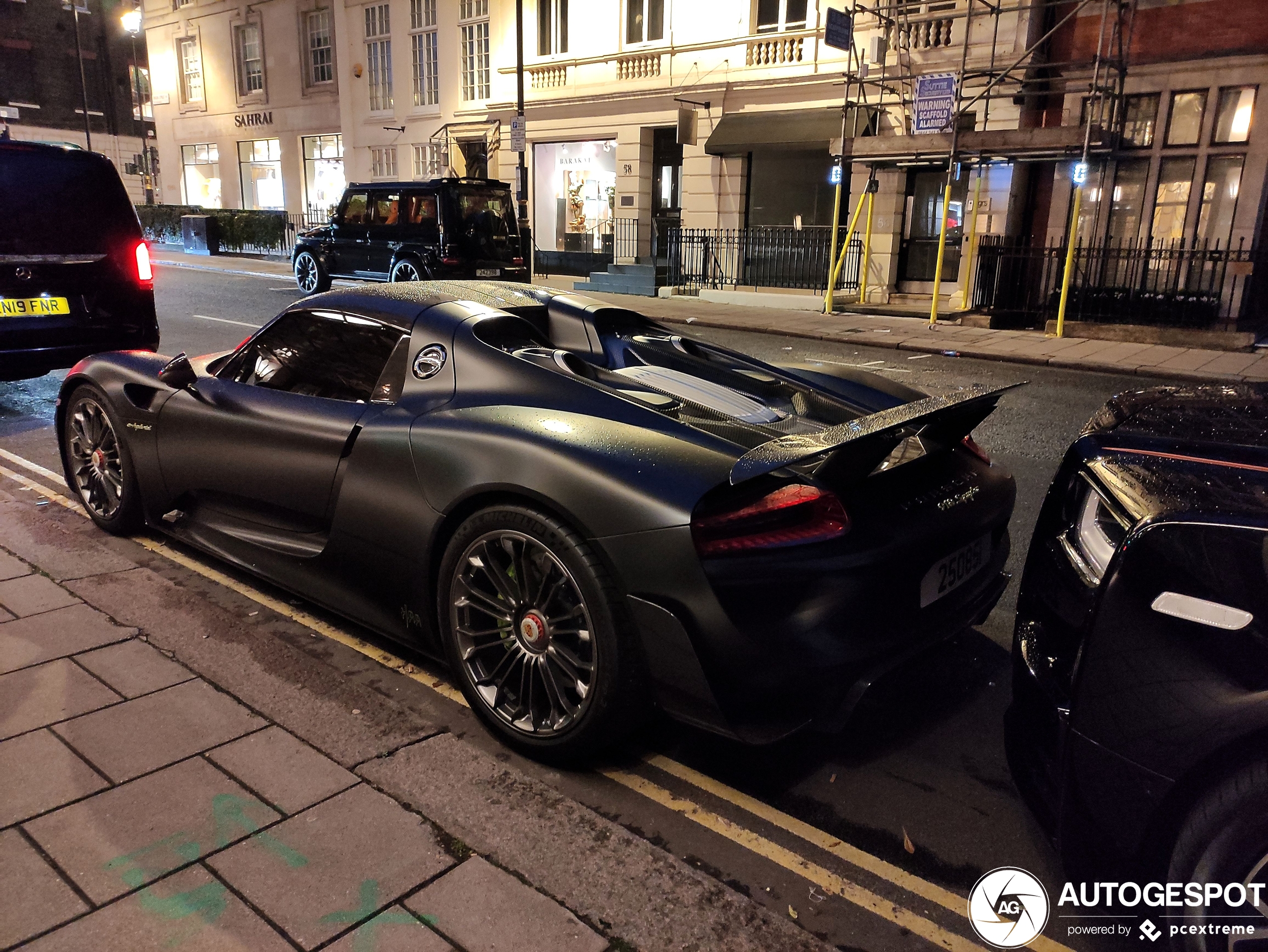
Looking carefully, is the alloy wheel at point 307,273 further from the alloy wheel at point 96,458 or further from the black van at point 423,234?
the alloy wheel at point 96,458

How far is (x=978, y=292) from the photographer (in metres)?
16.1

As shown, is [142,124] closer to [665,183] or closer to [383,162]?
[383,162]

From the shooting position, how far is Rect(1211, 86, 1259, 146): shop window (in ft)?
47.0

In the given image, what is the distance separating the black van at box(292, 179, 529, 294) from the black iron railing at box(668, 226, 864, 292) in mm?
4879

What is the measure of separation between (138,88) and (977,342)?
204ft

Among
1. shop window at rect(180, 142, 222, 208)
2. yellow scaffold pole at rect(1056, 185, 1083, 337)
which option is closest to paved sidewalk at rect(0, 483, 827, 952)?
yellow scaffold pole at rect(1056, 185, 1083, 337)

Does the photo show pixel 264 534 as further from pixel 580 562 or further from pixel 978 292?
pixel 978 292

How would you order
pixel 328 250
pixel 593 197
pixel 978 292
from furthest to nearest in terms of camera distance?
1. pixel 593 197
2. pixel 328 250
3. pixel 978 292

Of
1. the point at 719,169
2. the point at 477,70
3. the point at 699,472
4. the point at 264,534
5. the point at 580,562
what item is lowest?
the point at 264,534

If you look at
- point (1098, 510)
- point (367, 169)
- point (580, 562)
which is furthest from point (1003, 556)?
point (367, 169)

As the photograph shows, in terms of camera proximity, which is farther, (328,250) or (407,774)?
(328,250)

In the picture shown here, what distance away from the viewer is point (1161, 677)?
182cm

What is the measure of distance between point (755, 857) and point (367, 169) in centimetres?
3176

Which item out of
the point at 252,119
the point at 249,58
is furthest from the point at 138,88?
the point at 252,119
